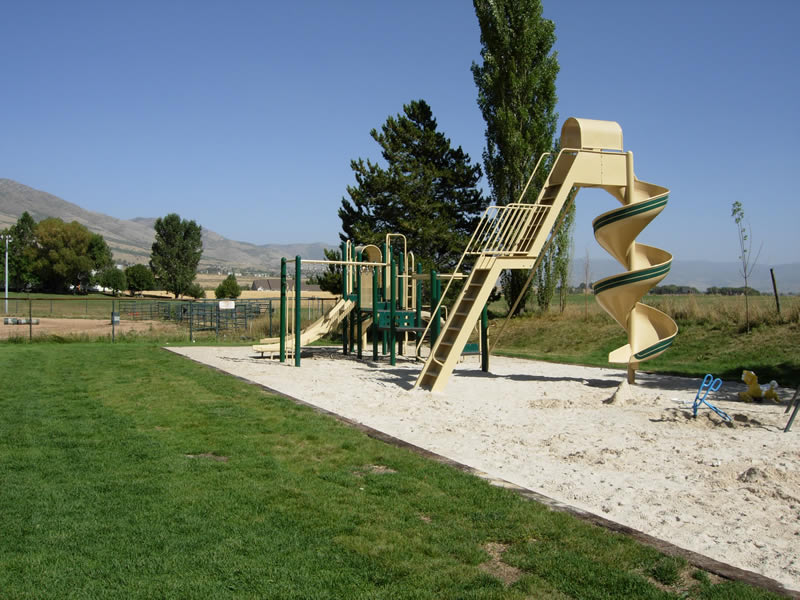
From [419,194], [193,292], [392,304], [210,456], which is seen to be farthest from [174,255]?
[210,456]

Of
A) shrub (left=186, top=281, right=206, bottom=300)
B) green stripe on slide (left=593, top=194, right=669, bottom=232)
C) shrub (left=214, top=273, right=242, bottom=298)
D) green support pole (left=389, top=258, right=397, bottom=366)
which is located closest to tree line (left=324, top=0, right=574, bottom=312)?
green support pole (left=389, top=258, right=397, bottom=366)

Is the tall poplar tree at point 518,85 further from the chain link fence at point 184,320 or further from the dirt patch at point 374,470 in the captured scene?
the dirt patch at point 374,470

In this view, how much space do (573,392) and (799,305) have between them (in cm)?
1077

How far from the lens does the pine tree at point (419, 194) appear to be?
32188 mm

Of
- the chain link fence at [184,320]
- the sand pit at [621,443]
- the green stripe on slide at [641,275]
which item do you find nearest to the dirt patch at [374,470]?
the sand pit at [621,443]

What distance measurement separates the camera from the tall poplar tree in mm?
29906

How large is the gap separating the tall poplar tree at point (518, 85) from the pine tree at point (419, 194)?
3.17m

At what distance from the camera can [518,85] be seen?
2989 centimetres

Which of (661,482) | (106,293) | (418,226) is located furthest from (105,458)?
(106,293)

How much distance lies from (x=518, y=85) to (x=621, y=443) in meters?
24.6

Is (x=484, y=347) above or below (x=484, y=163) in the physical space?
below

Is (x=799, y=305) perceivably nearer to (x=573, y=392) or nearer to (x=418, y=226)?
(x=573, y=392)

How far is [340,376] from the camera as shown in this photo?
14641 millimetres

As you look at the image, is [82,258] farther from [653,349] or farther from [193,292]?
[653,349]
